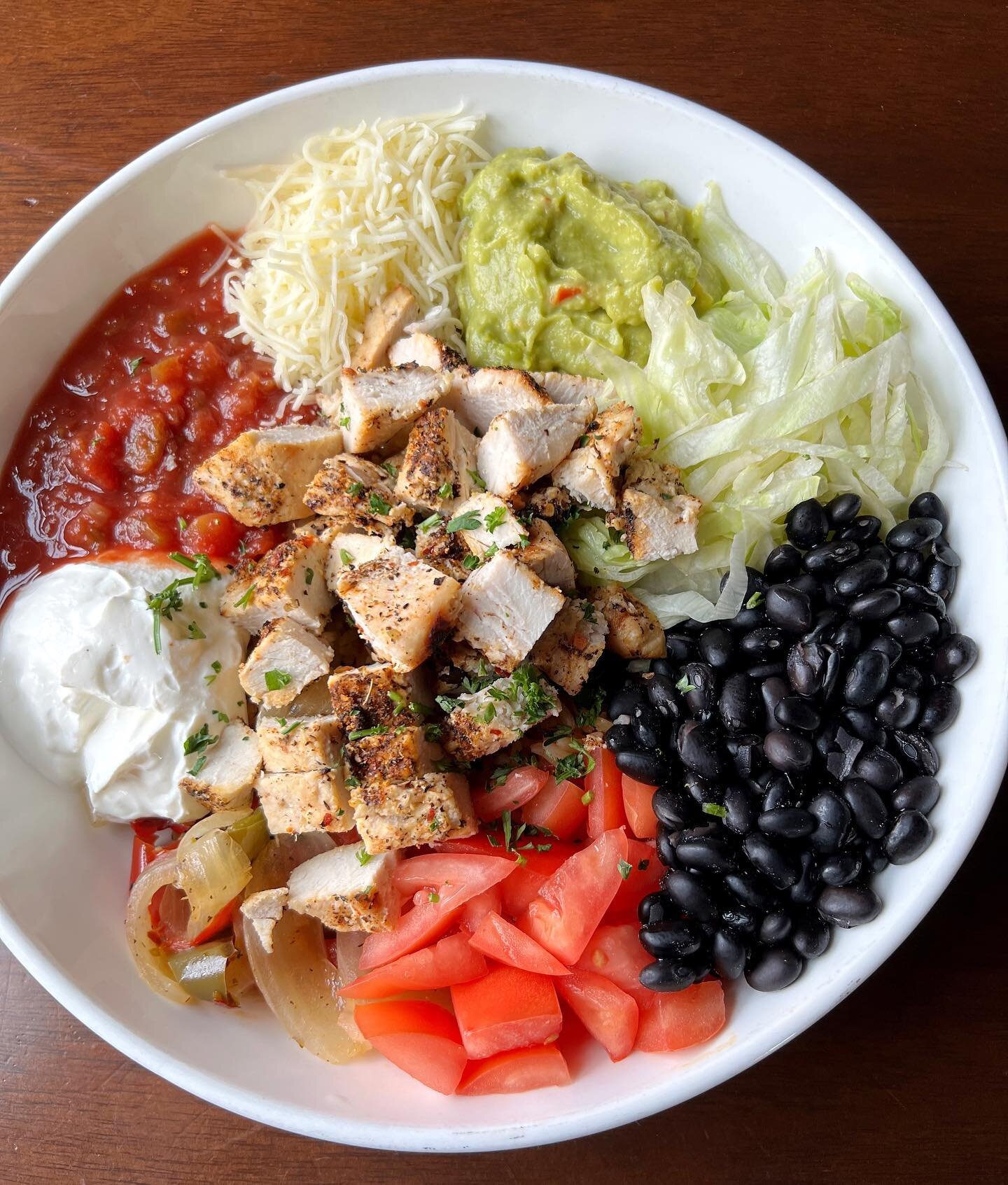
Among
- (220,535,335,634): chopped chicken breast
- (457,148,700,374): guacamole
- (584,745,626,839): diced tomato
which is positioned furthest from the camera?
(457,148,700,374): guacamole

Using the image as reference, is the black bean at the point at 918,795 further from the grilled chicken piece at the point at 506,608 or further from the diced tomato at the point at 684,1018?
the grilled chicken piece at the point at 506,608

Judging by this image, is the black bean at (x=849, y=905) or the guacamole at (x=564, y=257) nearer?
the black bean at (x=849, y=905)

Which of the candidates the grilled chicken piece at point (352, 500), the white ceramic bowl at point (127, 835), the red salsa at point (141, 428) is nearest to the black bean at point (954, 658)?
the white ceramic bowl at point (127, 835)

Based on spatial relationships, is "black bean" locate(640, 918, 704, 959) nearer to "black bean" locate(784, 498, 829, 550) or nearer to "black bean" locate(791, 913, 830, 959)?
"black bean" locate(791, 913, 830, 959)

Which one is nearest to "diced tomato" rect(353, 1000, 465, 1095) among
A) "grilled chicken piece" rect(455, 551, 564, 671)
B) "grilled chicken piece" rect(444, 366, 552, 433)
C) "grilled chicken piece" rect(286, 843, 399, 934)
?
"grilled chicken piece" rect(286, 843, 399, 934)

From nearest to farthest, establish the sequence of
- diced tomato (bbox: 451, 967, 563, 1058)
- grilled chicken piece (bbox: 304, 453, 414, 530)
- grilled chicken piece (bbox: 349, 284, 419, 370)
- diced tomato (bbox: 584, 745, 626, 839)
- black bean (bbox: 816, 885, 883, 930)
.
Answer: black bean (bbox: 816, 885, 883, 930) < diced tomato (bbox: 451, 967, 563, 1058) < diced tomato (bbox: 584, 745, 626, 839) < grilled chicken piece (bbox: 304, 453, 414, 530) < grilled chicken piece (bbox: 349, 284, 419, 370)

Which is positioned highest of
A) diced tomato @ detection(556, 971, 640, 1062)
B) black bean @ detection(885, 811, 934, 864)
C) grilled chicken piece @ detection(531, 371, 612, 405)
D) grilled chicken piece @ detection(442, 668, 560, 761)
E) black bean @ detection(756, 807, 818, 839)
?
grilled chicken piece @ detection(531, 371, 612, 405)

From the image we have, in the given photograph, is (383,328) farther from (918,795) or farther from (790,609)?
(918,795)
